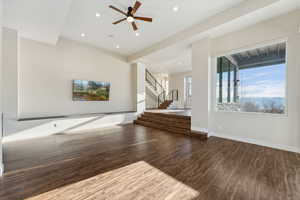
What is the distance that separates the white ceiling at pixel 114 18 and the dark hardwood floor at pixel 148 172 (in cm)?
347

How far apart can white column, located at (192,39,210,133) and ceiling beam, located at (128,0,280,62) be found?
475 millimetres

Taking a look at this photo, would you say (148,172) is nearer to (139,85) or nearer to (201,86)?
(201,86)

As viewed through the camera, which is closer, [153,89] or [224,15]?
[224,15]

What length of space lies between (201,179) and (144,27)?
15.1ft

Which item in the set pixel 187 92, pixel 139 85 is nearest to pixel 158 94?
pixel 187 92

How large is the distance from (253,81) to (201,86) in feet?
5.07

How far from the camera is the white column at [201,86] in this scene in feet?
14.3

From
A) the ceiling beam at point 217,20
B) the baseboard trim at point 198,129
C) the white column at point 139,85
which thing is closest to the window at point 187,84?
the white column at point 139,85

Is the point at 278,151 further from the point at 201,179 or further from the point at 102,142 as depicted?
the point at 102,142

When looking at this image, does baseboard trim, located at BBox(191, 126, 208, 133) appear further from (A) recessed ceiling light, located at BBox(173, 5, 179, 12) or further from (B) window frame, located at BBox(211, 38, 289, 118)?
(A) recessed ceiling light, located at BBox(173, 5, 179, 12)

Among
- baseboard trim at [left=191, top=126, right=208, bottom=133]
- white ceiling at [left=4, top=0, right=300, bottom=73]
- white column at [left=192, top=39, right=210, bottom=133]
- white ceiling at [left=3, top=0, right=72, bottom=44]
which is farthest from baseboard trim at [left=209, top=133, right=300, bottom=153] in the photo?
white ceiling at [left=3, top=0, right=72, bottom=44]

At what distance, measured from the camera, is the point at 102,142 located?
3.90m

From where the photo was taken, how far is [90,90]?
609cm

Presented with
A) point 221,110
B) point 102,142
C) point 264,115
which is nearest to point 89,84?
point 102,142
